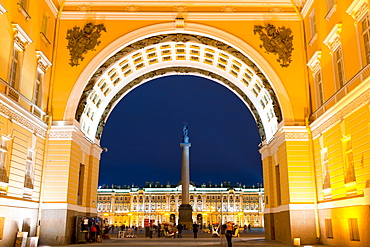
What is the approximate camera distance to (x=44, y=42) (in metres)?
26.5

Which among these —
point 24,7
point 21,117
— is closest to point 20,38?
point 24,7

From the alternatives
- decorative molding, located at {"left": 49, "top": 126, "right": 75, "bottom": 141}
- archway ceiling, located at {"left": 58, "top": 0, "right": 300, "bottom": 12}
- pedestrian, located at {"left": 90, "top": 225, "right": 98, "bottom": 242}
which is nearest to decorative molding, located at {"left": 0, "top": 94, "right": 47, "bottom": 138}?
decorative molding, located at {"left": 49, "top": 126, "right": 75, "bottom": 141}

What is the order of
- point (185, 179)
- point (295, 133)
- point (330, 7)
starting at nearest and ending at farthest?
1. point (330, 7)
2. point (295, 133)
3. point (185, 179)

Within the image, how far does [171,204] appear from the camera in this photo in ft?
475

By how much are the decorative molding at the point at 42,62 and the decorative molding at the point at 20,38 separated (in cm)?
160

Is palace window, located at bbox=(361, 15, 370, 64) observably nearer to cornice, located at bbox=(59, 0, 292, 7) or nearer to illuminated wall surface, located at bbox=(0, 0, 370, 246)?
illuminated wall surface, located at bbox=(0, 0, 370, 246)

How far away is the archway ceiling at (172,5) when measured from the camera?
94.5ft

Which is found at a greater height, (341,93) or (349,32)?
(349,32)

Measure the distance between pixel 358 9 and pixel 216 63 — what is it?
15.4 meters

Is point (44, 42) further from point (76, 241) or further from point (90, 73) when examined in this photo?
point (76, 241)

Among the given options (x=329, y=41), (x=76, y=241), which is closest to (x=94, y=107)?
(x=76, y=241)

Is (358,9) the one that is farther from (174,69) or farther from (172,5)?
(174,69)

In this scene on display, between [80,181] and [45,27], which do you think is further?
[80,181]

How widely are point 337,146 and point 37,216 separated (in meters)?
18.8
